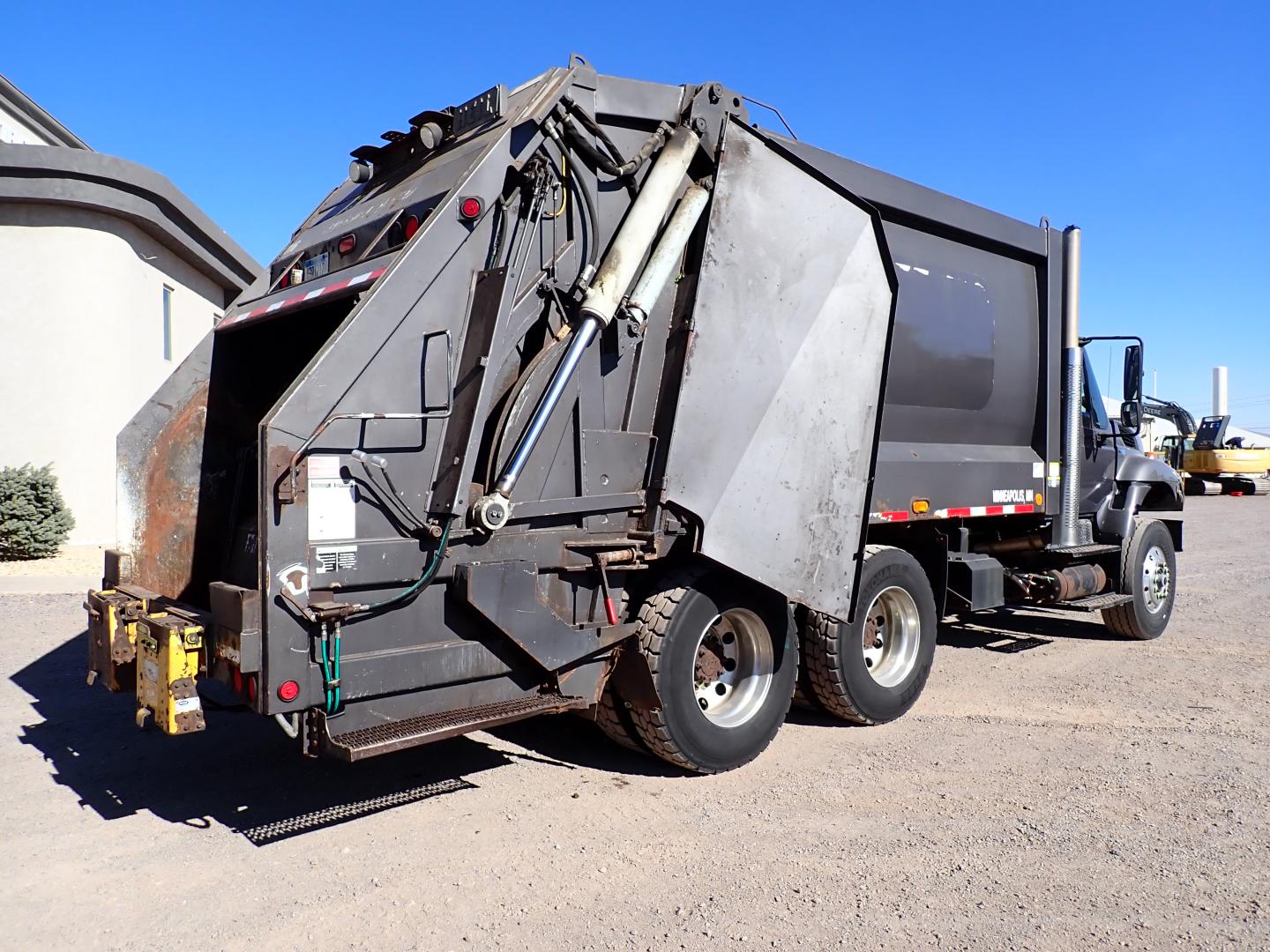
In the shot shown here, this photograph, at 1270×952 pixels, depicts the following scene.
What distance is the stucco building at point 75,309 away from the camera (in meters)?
13.8

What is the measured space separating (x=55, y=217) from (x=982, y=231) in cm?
1313

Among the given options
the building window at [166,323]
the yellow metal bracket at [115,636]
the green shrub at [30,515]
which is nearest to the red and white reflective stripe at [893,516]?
the yellow metal bracket at [115,636]

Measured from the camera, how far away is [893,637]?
20.4 feet

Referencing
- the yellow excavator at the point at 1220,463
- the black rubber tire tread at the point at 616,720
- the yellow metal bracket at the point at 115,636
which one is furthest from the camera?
the yellow excavator at the point at 1220,463

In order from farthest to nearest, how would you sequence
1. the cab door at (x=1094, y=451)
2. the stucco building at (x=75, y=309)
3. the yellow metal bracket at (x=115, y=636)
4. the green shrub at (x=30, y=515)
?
the stucco building at (x=75, y=309) < the green shrub at (x=30, y=515) < the cab door at (x=1094, y=451) < the yellow metal bracket at (x=115, y=636)

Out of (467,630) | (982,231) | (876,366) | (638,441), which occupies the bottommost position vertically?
(467,630)

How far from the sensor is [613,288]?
4410 mm

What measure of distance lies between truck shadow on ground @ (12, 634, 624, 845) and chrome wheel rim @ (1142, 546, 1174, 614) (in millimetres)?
5680

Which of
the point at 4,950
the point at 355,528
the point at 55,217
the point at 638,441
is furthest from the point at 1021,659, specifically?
the point at 55,217

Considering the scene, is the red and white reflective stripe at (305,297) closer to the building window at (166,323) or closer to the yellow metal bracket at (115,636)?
the yellow metal bracket at (115,636)

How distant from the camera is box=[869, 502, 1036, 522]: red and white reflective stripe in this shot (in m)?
5.98

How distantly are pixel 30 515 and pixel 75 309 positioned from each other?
330 centimetres

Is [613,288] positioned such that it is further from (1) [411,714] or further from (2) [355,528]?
(1) [411,714]

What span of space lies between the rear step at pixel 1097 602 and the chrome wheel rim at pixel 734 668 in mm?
3881
